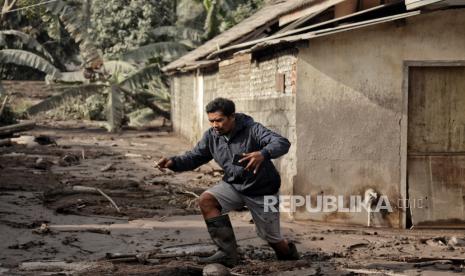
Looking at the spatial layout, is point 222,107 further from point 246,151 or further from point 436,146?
point 436,146

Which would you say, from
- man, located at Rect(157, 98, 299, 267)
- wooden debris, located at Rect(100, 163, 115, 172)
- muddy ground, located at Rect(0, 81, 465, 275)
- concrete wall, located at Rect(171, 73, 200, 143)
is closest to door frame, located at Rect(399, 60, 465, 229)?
muddy ground, located at Rect(0, 81, 465, 275)

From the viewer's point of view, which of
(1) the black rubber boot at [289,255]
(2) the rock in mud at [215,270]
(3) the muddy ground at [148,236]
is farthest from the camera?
(1) the black rubber boot at [289,255]

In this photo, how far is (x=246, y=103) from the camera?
1207 cm

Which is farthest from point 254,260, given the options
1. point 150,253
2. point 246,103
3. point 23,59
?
point 23,59

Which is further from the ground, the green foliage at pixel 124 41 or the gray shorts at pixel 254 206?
the green foliage at pixel 124 41

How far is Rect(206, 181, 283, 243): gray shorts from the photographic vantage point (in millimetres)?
6203

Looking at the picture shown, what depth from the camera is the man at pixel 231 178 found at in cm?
609

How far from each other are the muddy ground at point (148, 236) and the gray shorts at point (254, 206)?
0.30m

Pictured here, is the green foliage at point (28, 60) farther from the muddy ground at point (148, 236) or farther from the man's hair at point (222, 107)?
the man's hair at point (222, 107)

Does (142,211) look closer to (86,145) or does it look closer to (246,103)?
(246,103)

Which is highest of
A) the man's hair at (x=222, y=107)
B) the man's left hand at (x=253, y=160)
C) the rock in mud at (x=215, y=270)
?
the man's hair at (x=222, y=107)

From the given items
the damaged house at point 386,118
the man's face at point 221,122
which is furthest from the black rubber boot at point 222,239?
the damaged house at point 386,118

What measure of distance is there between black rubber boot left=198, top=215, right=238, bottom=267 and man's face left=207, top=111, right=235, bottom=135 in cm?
79

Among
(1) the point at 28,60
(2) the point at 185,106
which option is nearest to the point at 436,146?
(2) the point at 185,106
